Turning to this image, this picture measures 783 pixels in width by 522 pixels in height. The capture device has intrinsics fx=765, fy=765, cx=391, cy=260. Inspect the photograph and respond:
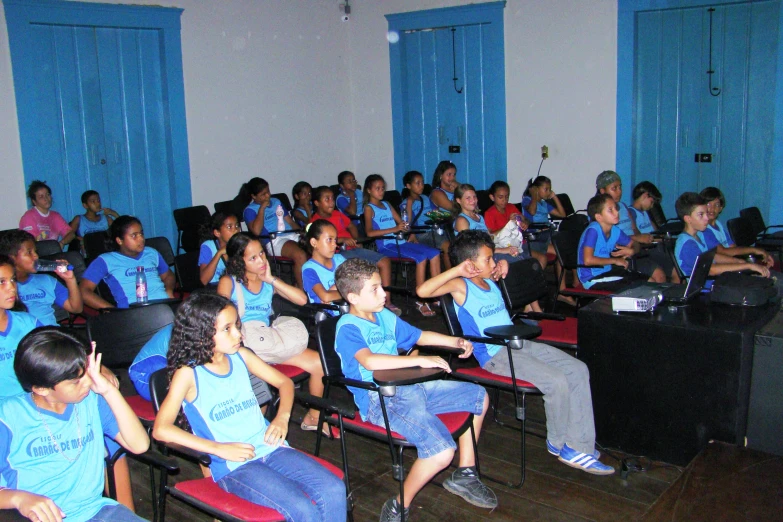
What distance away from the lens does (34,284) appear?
13.6 ft

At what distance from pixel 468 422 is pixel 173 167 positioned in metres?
5.84

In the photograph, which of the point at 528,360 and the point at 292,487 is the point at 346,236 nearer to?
the point at 528,360

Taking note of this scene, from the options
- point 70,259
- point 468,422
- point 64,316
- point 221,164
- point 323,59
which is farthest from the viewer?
point 323,59

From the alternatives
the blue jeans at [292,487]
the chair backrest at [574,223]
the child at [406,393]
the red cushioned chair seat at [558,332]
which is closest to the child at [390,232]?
the chair backrest at [574,223]

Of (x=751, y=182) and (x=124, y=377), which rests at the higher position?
(x=751, y=182)

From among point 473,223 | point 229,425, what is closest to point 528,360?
point 229,425

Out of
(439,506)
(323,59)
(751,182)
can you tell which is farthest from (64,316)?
(751,182)

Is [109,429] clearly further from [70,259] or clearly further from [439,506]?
[70,259]

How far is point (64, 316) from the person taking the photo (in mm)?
4750

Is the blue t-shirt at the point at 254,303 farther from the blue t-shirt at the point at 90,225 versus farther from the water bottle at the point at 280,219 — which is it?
the blue t-shirt at the point at 90,225

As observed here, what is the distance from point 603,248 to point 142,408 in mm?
3334

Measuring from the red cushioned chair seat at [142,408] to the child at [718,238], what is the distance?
3685mm

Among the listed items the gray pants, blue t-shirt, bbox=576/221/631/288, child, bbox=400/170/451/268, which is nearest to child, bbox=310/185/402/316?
child, bbox=400/170/451/268

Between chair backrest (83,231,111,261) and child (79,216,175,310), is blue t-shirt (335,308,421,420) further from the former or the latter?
chair backrest (83,231,111,261)
